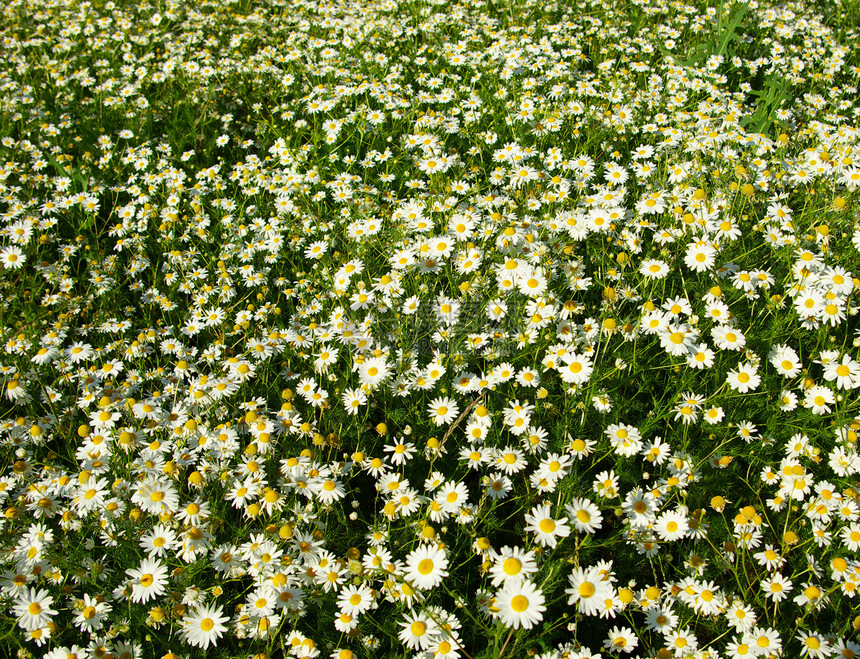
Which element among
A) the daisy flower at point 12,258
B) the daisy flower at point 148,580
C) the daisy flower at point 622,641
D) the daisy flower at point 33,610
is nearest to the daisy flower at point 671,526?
the daisy flower at point 622,641

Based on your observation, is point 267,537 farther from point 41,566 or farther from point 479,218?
point 479,218

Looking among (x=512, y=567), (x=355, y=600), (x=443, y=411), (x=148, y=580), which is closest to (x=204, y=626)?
(x=148, y=580)

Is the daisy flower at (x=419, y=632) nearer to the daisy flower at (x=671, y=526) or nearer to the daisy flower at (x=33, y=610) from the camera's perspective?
the daisy flower at (x=671, y=526)

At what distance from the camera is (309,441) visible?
9.20 feet

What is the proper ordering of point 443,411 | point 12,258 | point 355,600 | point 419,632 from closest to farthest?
point 419,632 → point 355,600 → point 443,411 → point 12,258

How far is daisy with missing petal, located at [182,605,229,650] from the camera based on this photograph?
2.12 metres

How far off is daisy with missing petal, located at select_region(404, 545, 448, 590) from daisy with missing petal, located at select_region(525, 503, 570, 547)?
0.36 m

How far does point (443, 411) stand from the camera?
2.79 m

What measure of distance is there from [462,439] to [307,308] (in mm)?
1273

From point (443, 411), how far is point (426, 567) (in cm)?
84

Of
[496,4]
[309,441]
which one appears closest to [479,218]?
[309,441]

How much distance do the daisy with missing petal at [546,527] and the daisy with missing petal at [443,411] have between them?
70 centimetres

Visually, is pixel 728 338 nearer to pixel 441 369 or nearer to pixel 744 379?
pixel 744 379

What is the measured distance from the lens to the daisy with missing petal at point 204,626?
2.12 meters
